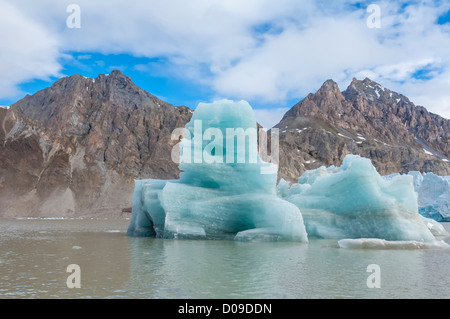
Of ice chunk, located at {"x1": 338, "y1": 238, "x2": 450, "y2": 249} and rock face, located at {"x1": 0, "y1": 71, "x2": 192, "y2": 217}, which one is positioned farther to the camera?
rock face, located at {"x1": 0, "y1": 71, "x2": 192, "y2": 217}

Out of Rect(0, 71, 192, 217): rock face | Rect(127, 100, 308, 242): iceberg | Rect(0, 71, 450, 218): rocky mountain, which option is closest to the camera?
Rect(127, 100, 308, 242): iceberg

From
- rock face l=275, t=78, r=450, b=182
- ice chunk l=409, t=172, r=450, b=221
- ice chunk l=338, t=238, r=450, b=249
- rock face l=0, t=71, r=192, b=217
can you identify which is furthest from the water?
rock face l=275, t=78, r=450, b=182

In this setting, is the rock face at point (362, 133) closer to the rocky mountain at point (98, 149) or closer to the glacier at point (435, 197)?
the rocky mountain at point (98, 149)

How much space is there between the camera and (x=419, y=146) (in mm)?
168125

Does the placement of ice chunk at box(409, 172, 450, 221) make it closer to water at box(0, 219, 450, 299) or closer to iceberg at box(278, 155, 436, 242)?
iceberg at box(278, 155, 436, 242)

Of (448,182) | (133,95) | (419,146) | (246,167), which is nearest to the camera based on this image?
(246,167)

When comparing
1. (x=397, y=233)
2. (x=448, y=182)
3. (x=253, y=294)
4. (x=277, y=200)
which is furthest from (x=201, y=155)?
(x=448, y=182)

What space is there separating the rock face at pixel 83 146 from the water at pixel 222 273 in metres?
75.8

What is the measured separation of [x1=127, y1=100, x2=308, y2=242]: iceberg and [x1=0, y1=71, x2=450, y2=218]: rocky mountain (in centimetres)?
6663

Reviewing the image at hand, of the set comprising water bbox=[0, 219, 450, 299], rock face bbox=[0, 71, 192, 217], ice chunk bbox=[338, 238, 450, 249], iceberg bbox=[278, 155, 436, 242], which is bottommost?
water bbox=[0, 219, 450, 299]

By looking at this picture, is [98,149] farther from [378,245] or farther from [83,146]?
[378,245]

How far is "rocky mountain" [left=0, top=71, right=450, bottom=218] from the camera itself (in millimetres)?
93000
